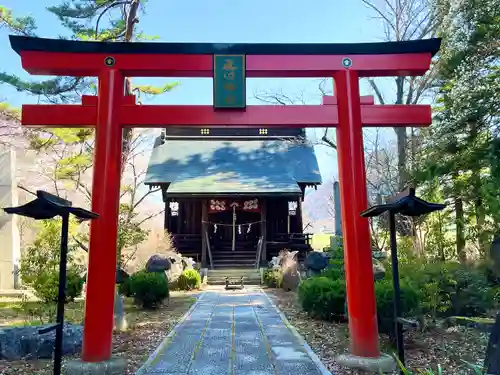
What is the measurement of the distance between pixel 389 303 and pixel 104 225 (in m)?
4.19

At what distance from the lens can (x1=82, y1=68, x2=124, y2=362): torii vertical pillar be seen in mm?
5191

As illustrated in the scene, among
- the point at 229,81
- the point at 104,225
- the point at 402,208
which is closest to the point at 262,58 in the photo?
the point at 229,81

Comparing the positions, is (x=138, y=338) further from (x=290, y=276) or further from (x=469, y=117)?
(x=469, y=117)

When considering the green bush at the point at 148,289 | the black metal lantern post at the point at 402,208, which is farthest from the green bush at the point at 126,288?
the black metal lantern post at the point at 402,208

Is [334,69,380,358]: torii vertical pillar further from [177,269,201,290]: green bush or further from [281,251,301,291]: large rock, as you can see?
[177,269,201,290]: green bush

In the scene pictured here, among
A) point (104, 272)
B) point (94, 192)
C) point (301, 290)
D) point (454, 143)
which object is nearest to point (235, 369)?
point (104, 272)

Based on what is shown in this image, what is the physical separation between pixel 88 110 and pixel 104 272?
2207 millimetres

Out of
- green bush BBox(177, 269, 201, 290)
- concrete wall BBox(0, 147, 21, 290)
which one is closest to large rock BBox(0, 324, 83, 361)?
green bush BBox(177, 269, 201, 290)

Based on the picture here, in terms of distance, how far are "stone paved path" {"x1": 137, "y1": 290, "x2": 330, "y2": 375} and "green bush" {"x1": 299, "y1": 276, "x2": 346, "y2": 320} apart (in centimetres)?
70

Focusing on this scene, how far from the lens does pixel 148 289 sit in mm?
9805

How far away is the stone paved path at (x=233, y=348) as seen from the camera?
5012 millimetres

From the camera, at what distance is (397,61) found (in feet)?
19.5

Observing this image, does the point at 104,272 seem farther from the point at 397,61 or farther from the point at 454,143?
the point at 454,143

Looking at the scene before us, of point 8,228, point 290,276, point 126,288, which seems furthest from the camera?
point 8,228
